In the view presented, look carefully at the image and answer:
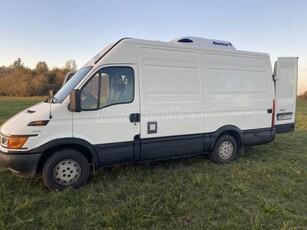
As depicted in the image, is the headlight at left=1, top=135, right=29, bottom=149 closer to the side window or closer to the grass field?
the grass field

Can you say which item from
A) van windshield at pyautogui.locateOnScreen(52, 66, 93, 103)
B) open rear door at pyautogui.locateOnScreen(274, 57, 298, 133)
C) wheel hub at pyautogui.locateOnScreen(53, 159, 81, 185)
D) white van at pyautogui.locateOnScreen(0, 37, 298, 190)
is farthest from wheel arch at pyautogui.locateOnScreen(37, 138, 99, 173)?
open rear door at pyautogui.locateOnScreen(274, 57, 298, 133)

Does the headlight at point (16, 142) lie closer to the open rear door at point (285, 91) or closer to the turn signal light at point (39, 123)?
the turn signal light at point (39, 123)

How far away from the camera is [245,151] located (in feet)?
23.4

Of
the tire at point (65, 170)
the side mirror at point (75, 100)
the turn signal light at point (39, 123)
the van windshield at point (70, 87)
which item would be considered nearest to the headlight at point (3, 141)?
the turn signal light at point (39, 123)

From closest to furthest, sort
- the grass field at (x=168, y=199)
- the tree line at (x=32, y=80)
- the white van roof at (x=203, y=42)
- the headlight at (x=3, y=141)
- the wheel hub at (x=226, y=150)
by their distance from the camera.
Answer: the grass field at (x=168, y=199) < the headlight at (x=3, y=141) < the white van roof at (x=203, y=42) < the wheel hub at (x=226, y=150) < the tree line at (x=32, y=80)

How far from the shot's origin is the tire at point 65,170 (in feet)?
13.9

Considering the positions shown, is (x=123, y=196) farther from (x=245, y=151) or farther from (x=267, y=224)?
(x=245, y=151)

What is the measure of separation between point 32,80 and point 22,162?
39708 mm

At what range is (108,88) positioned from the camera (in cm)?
454

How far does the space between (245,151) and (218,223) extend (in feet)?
13.7

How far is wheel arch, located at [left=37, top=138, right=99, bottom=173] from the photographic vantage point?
4.16 meters

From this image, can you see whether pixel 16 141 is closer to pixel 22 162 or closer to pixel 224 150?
pixel 22 162

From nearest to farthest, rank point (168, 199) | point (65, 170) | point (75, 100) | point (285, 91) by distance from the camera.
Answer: point (168, 199)
point (75, 100)
point (65, 170)
point (285, 91)

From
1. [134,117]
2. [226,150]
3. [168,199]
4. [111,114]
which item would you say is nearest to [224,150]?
[226,150]
